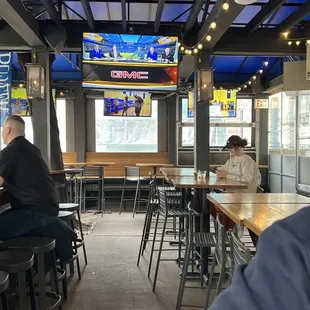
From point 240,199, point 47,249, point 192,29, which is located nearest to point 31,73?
point 192,29

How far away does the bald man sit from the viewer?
9.20 feet

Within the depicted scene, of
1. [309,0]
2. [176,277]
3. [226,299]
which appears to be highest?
[309,0]

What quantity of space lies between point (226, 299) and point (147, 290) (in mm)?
3248

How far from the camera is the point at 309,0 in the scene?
4316 mm

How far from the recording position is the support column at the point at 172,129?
8.96 meters

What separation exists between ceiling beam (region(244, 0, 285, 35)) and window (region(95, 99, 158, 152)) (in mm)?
4458

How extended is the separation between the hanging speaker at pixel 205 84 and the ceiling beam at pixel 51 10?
203cm

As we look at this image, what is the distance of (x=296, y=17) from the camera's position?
4.57 metres

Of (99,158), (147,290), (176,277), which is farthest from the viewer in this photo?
(99,158)

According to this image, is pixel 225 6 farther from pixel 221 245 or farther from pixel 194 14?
pixel 221 245

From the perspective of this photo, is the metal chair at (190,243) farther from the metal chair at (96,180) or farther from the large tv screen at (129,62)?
the metal chair at (96,180)

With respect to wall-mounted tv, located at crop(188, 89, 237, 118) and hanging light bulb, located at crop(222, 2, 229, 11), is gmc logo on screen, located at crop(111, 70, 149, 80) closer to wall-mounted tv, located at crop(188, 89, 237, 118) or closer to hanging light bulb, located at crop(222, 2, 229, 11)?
hanging light bulb, located at crop(222, 2, 229, 11)

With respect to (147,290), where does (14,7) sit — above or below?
above

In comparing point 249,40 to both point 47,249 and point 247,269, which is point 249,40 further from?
point 247,269
